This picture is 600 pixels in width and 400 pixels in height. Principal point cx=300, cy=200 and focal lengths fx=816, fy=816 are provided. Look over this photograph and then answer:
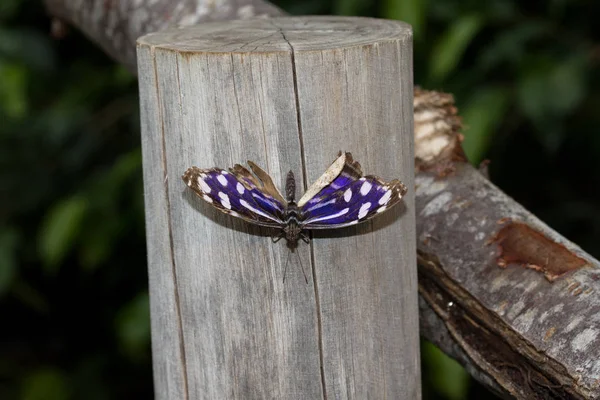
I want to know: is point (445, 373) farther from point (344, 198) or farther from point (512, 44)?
point (344, 198)

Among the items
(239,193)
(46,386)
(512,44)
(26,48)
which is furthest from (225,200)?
(46,386)

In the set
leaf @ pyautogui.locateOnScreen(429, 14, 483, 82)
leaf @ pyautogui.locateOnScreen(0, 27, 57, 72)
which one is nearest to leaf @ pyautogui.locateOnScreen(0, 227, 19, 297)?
leaf @ pyautogui.locateOnScreen(0, 27, 57, 72)

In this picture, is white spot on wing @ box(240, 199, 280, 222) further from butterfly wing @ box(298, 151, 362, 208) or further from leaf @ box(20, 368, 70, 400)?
leaf @ box(20, 368, 70, 400)

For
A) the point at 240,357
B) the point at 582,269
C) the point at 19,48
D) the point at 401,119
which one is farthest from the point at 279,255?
the point at 19,48

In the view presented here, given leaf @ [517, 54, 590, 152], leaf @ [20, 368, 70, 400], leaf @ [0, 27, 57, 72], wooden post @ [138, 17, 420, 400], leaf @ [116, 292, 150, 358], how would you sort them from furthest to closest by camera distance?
leaf @ [20, 368, 70, 400], leaf @ [0, 27, 57, 72], leaf @ [116, 292, 150, 358], leaf @ [517, 54, 590, 152], wooden post @ [138, 17, 420, 400]

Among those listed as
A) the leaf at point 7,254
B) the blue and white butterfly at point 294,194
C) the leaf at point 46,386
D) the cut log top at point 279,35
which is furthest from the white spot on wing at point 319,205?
the leaf at point 46,386
